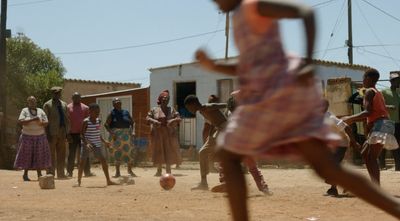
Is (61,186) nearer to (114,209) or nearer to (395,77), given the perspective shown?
(114,209)

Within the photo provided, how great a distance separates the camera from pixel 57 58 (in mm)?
35844

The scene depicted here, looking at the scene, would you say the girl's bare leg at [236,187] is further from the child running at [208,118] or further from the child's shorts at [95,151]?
the child's shorts at [95,151]

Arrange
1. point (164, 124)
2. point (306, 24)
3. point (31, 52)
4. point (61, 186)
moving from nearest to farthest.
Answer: point (306, 24)
point (61, 186)
point (164, 124)
point (31, 52)

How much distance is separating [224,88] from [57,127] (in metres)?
10.4

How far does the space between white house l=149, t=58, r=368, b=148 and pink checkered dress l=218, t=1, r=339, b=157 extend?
20.0m

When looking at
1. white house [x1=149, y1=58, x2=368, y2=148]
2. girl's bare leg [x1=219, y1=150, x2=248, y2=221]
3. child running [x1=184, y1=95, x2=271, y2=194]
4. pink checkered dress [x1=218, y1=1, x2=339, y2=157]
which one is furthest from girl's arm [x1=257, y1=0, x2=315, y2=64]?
white house [x1=149, y1=58, x2=368, y2=148]

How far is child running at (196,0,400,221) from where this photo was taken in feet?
12.3

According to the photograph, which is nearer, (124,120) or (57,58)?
(124,120)

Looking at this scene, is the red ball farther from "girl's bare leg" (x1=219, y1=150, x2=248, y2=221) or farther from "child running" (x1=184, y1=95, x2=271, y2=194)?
"girl's bare leg" (x1=219, y1=150, x2=248, y2=221)

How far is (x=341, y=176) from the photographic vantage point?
376 centimetres

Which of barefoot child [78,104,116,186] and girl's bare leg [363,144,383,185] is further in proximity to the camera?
barefoot child [78,104,116,186]

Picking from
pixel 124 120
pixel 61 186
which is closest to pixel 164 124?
pixel 124 120

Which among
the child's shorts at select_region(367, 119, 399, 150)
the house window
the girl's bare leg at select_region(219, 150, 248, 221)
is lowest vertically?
the girl's bare leg at select_region(219, 150, 248, 221)

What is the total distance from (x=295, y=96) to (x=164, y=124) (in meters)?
11.3
